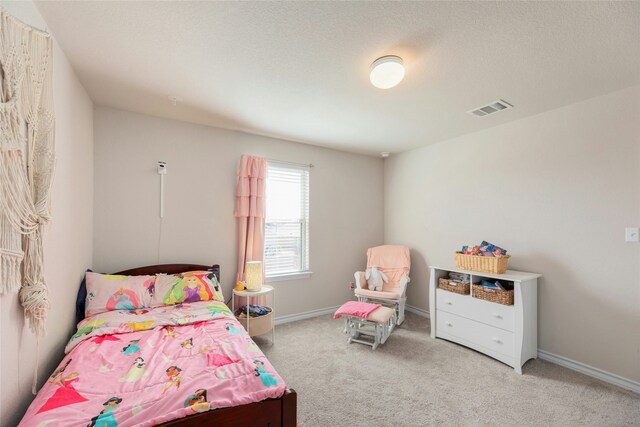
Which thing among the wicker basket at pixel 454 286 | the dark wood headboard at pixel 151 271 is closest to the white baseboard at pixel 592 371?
the wicker basket at pixel 454 286

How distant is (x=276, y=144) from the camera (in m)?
3.74

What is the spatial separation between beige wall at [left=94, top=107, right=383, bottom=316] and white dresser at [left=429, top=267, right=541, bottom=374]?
5.07ft

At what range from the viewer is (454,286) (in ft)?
10.2

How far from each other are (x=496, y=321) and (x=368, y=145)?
8.39 ft

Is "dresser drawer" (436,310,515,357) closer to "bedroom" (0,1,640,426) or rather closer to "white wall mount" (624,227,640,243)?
"bedroom" (0,1,640,426)

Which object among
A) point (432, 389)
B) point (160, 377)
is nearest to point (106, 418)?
point (160, 377)

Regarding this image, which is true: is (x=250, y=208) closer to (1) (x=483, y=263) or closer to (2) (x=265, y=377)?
(2) (x=265, y=377)

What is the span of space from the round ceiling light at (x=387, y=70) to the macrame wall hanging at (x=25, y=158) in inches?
73.2

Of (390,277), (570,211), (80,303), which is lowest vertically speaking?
(390,277)

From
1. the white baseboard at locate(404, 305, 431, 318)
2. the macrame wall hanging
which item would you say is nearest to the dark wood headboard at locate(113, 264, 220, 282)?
the macrame wall hanging

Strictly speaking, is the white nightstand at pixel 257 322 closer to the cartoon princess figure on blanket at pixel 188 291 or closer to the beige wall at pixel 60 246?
the cartoon princess figure on blanket at pixel 188 291

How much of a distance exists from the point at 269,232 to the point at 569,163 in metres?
3.24

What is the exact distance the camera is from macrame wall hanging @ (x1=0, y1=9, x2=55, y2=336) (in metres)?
1.17

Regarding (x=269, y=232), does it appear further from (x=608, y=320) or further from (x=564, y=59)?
(x=608, y=320)
